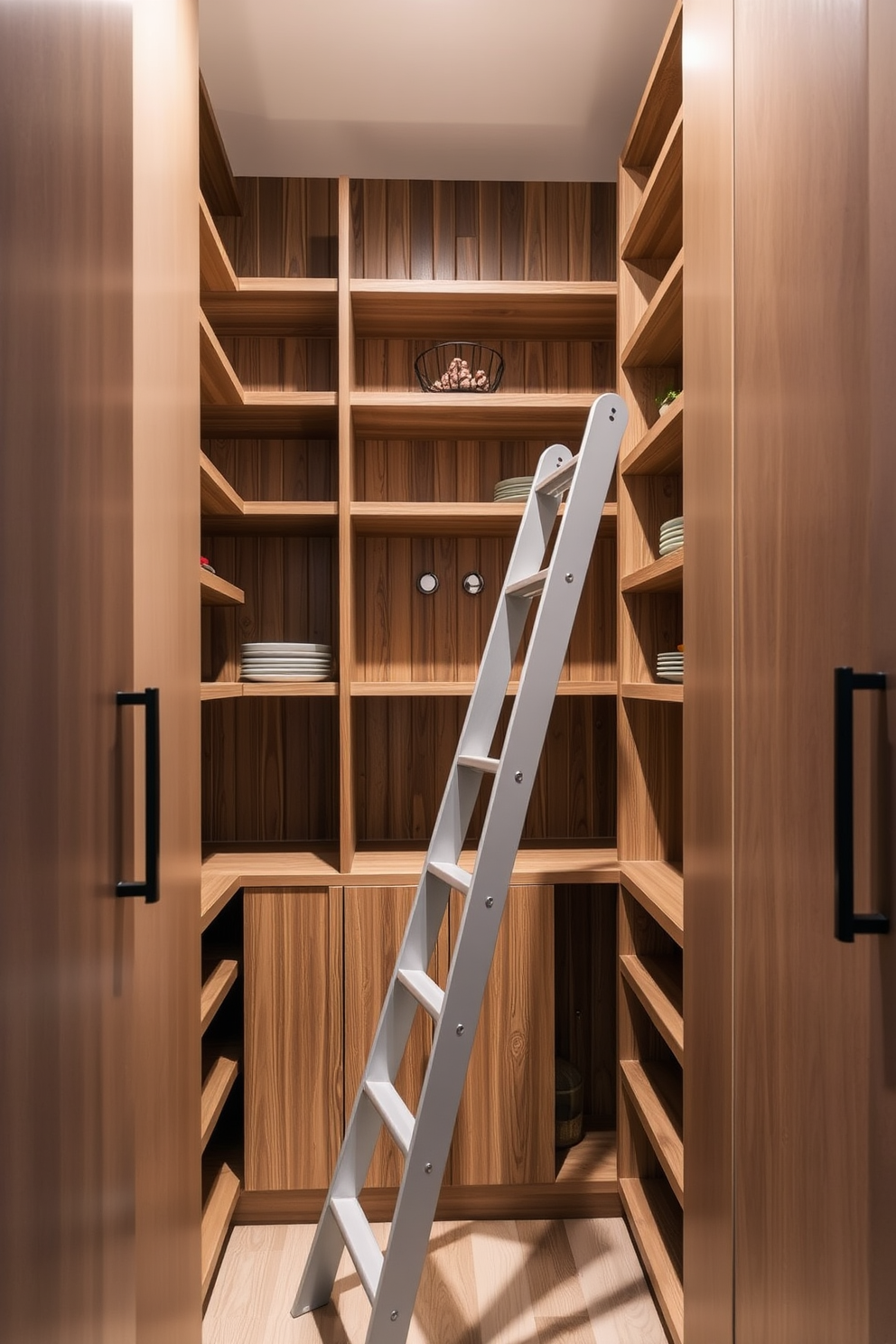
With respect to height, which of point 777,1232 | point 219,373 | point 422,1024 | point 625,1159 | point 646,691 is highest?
point 219,373

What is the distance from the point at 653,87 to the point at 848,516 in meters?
1.51

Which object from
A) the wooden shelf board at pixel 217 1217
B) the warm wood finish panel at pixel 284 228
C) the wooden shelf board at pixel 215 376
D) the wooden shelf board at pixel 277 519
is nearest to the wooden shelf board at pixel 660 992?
the wooden shelf board at pixel 217 1217

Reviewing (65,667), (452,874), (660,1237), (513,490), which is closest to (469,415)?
(513,490)

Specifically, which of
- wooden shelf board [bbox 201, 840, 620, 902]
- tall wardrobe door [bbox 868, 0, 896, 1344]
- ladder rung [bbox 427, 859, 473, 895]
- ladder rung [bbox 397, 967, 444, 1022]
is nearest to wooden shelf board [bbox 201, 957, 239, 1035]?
wooden shelf board [bbox 201, 840, 620, 902]

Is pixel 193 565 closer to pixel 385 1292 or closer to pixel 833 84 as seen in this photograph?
pixel 833 84

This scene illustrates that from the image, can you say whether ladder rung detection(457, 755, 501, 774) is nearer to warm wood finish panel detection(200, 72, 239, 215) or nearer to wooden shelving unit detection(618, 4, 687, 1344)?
wooden shelving unit detection(618, 4, 687, 1344)

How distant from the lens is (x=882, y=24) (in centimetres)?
86

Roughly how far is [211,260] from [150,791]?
160 centimetres

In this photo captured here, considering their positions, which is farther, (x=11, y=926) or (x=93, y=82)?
(x=93, y=82)

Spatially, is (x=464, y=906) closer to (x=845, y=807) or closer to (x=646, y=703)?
(x=646, y=703)

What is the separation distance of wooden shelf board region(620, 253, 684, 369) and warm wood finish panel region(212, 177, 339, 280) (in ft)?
3.09

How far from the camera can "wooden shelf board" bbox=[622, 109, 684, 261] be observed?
1.90 m

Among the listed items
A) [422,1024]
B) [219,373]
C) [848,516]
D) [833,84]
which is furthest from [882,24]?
[422,1024]

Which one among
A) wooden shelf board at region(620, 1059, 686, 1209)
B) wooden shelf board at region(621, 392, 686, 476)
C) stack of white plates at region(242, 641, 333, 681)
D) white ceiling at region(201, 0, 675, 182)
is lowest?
wooden shelf board at region(620, 1059, 686, 1209)
